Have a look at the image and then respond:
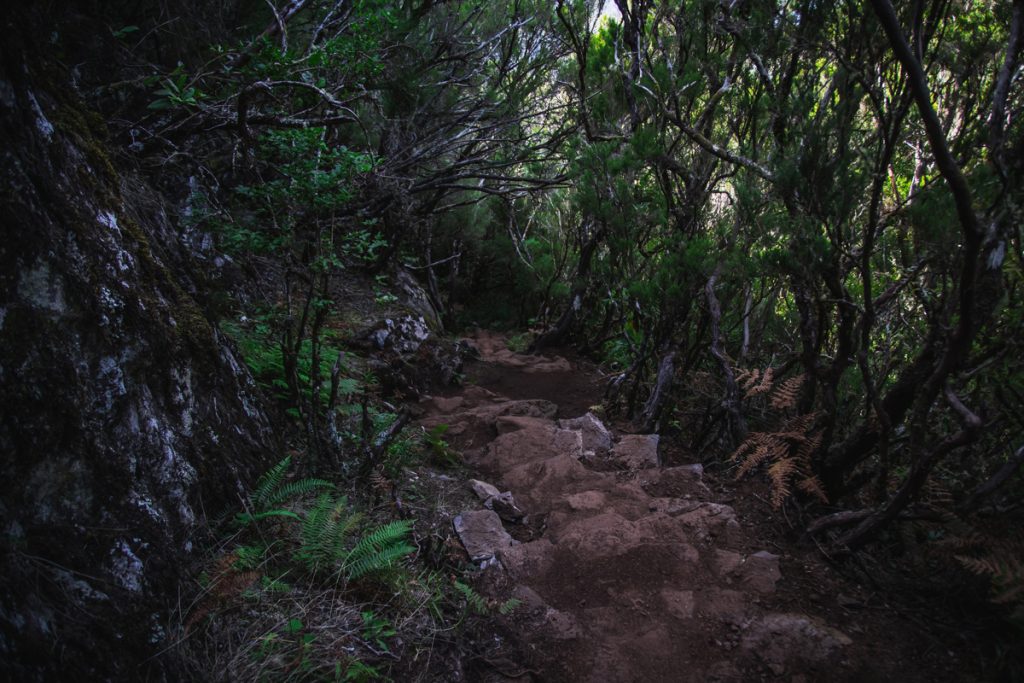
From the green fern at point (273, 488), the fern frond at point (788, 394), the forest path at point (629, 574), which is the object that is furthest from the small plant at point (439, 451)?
the fern frond at point (788, 394)

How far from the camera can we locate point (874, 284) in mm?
5406

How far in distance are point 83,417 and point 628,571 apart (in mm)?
2577

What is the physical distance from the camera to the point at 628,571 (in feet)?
9.29

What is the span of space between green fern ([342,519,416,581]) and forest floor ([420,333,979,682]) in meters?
0.59

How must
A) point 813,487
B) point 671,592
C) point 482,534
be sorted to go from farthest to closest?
point 482,534 → point 813,487 → point 671,592

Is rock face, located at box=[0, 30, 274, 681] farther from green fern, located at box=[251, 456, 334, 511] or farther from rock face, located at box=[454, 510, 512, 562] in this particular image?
rock face, located at box=[454, 510, 512, 562]

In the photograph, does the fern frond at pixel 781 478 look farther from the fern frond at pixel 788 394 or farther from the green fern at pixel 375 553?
the green fern at pixel 375 553

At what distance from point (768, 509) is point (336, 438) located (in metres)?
2.80

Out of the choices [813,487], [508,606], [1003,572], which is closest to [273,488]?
[508,606]

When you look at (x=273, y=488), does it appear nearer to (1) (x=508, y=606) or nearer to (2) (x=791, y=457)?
(1) (x=508, y=606)

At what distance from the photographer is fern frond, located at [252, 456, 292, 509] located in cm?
246

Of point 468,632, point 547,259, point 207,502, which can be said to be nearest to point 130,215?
point 207,502

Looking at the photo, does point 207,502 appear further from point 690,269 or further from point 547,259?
point 547,259

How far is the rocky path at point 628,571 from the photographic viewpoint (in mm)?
2270
